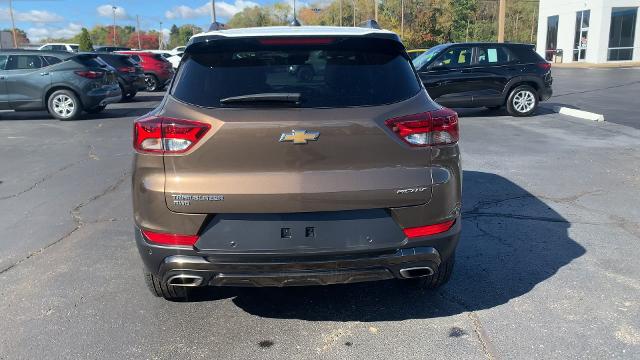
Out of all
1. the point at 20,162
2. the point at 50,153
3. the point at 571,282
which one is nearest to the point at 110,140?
the point at 50,153

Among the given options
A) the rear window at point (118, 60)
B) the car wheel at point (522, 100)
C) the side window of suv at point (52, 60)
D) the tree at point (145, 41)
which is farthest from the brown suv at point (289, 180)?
the tree at point (145, 41)

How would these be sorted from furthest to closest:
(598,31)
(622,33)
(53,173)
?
(622,33)
(598,31)
(53,173)

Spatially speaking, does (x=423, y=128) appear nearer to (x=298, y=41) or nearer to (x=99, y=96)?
(x=298, y=41)

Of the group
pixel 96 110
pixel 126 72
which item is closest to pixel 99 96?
pixel 96 110

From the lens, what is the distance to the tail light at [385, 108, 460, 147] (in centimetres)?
304

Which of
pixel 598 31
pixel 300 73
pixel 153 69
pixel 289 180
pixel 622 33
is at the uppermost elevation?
pixel 598 31

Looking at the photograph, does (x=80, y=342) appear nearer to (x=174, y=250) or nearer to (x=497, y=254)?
(x=174, y=250)

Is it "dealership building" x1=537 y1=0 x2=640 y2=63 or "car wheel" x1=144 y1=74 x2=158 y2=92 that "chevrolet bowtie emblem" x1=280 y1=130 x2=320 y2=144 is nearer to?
"car wheel" x1=144 y1=74 x2=158 y2=92

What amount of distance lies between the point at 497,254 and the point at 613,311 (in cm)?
109

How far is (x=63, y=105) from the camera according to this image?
533 inches

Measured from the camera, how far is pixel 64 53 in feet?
44.8

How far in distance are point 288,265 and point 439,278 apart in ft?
3.97

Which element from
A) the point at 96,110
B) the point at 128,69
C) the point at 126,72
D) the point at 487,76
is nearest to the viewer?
the point at 487,76

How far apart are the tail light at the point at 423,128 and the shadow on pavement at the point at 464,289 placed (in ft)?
3.86
